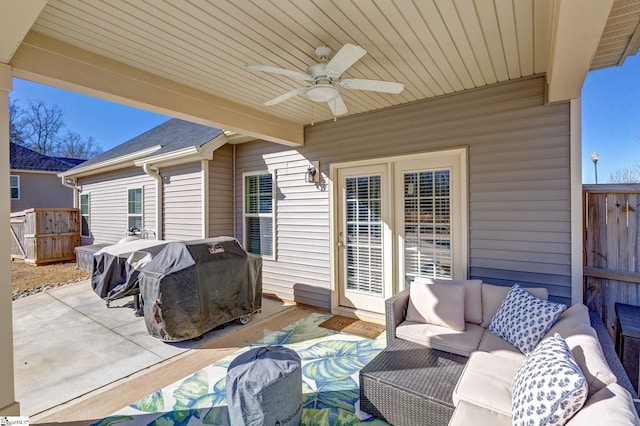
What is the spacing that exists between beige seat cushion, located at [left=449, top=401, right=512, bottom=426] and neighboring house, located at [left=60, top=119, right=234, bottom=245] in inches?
205

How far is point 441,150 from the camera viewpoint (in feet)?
12.7

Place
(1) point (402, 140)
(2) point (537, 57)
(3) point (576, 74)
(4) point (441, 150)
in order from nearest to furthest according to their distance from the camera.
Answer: (3) point (576, 74)
(2) point (537, 57)
(4) point (441, 150)
(1) point (402, 140)

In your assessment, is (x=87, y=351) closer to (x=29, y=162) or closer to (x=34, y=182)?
(x=34, y=182)

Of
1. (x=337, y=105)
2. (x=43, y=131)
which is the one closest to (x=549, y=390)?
(x=337, y=105)

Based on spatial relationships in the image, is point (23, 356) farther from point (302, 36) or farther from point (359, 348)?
point (302, 36)

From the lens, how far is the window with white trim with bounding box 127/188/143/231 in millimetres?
7909

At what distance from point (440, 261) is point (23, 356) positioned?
16.4 feet

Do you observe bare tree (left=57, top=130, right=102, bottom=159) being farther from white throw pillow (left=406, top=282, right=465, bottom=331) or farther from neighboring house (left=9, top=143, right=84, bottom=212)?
white throw pillow (left=406, top=282, right=465, bottom=331)

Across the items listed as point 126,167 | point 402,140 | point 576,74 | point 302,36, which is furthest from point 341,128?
point 126,167

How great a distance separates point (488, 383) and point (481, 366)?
21 centimetres

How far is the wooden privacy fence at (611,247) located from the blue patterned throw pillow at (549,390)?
2034 millimetres

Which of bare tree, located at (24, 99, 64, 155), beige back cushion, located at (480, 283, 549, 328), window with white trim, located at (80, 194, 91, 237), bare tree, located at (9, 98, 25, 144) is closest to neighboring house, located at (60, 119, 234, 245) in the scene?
window with white trim, located at (80, 194, 91, 237)

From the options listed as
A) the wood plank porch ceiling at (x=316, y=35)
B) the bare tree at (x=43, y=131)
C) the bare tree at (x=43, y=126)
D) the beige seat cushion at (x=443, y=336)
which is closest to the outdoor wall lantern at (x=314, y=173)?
the wood plank porch ceiling at (x=316, y=35)

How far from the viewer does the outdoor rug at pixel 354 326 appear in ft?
13.2
